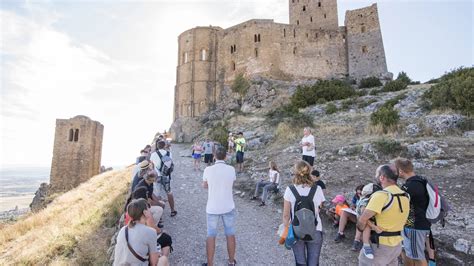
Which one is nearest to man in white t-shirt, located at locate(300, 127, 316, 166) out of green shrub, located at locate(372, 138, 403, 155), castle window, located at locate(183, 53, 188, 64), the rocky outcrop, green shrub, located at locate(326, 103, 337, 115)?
green shrub, located at locate(372, 138, 403, 155)

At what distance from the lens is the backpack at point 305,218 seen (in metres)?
3.64

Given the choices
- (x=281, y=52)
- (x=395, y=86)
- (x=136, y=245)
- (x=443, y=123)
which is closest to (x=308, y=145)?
(x=136, y=245)

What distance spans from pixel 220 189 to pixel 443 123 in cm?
1315

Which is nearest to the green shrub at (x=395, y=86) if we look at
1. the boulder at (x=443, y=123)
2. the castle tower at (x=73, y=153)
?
the boulder at (x=443, y=123)

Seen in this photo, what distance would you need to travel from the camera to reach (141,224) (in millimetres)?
3555

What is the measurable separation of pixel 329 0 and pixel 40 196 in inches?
1611

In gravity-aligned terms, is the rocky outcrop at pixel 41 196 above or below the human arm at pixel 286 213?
below

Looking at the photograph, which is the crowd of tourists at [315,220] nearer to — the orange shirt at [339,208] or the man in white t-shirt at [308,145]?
the orange shirt at [339,208]

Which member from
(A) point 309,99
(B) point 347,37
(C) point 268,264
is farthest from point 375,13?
(C) point 268,264

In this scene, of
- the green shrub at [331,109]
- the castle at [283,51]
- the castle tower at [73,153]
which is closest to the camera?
the green shrub at [331,109]

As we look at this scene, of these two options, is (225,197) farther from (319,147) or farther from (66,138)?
(66,138)

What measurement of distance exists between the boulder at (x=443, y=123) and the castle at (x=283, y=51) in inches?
802

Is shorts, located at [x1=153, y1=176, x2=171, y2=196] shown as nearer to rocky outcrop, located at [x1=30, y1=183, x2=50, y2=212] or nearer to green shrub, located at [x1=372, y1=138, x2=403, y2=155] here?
green shrub, located at [x1=372, y1=138, x2=403, y2=155]

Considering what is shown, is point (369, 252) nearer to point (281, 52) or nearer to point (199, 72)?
point (281, 52)
